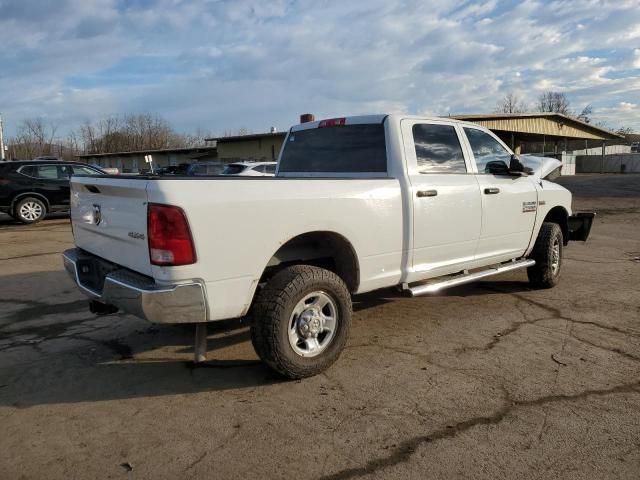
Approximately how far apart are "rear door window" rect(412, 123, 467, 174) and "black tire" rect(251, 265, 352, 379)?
1.54 m

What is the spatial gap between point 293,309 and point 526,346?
221 centimetres

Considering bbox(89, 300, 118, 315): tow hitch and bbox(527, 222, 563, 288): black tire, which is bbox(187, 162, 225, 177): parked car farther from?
bbox(89, 300, 118, 315): tow hitch

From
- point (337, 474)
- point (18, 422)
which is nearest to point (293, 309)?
point (337, 474)

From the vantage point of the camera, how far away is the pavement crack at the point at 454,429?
2.75 metres

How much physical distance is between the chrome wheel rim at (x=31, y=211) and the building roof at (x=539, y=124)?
19.8 meters

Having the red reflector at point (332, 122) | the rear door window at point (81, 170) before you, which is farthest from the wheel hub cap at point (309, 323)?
the rear door window at point (81, 170)

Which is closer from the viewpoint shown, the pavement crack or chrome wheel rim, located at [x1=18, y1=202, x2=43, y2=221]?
the pavement crack

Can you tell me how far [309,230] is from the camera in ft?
12.4

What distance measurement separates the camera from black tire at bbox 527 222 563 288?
20.4ft

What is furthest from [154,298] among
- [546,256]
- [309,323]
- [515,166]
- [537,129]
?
[537,129]

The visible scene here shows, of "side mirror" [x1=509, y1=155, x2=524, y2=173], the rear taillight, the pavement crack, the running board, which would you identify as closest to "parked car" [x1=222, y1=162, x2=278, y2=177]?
the running board

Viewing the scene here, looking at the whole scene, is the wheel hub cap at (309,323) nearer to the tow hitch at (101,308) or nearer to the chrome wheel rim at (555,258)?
the tow hitch at (101,308)

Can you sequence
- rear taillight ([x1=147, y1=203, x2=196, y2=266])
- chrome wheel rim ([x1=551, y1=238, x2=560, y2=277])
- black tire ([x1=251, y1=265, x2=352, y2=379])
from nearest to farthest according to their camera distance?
rear taillight ([x1=147, y1=203, x2=196, y2=266]) → black tire ([x1=251, y1=265, x2=352, y2=379]) → chrome wheel rim ([x1=551, y1=238, x2=560, y2=277])

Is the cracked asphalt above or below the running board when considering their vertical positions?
below
